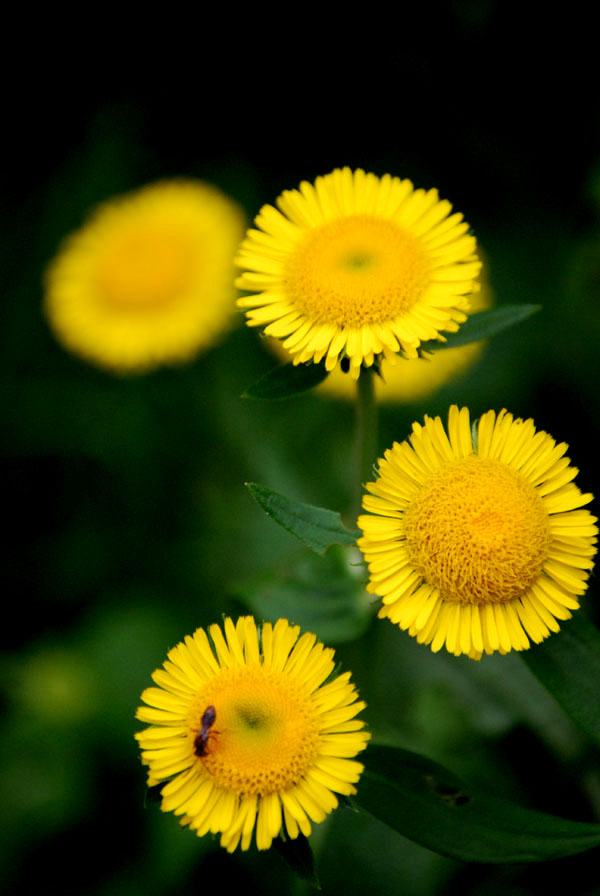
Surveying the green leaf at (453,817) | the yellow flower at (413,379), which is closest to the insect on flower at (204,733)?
the green leaf at (453,817)

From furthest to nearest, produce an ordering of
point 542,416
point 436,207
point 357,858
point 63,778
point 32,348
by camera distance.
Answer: point 32,348 → point 542,416 → point 63,778 → point 357,858 → point 436,207

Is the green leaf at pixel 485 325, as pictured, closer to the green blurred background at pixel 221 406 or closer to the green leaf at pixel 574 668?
the green leaf at pixel 574 668

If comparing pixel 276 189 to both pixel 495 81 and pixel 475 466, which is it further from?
pixel 475 466

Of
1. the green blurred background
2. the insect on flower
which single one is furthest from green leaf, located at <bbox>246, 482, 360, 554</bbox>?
the green blurred background

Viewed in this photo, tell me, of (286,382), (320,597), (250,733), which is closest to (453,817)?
(250,733)

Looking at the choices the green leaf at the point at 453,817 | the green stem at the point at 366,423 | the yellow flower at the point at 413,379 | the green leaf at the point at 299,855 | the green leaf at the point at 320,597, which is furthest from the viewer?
the yellow flower at the point at 413,379

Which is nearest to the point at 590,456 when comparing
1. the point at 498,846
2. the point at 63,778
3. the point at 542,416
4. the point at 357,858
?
the point at 542,416
